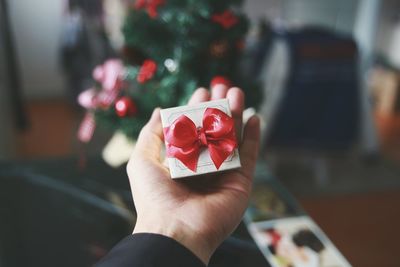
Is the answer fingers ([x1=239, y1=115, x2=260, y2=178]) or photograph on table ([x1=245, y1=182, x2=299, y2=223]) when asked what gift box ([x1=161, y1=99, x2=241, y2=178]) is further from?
photograph on table ([x1=245, y1=182, x2=299, y2=223])

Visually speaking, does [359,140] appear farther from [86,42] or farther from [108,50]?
[86,42]

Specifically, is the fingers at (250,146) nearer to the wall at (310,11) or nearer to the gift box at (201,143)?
the gift box at (201,143)

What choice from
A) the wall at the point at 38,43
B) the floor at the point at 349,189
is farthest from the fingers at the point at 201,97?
the wall at the point at 38,43

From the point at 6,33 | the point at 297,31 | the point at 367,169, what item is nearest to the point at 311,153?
the point at 367,169

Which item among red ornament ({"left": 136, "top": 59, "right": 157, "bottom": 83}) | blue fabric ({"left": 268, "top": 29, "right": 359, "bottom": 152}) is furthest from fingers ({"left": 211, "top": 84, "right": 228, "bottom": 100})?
blue fabric ({"left": 268, "top": 29, "right": 359, "bottom": 152})

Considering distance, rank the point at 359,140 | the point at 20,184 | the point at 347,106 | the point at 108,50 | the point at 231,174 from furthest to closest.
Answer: the point at 108,50
the point at 359,140
the point at 347,106
the point at 20,184
the point at 231,174

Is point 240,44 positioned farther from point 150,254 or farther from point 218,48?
point 150,254
